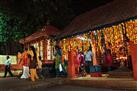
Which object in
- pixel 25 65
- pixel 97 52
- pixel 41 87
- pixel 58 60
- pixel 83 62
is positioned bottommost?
pixel 41 87

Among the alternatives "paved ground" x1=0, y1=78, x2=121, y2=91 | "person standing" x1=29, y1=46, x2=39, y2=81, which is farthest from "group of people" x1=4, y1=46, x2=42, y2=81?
"paved ground" x1=0, y1=78, x2=121, y2=91

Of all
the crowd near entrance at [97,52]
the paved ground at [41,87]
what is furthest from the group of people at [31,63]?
the crowd near entrance at [97,52]

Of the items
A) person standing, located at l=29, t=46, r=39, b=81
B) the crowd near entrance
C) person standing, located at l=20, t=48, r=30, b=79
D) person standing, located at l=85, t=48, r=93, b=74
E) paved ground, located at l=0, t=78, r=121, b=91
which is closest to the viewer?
paved ground, located at l=0, t=78, r=121, b=91

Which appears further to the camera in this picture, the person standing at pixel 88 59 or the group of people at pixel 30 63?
the person standing at pixel 88 59

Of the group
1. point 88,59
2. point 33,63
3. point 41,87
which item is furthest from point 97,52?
point 41,87

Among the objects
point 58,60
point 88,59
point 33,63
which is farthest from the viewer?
point 88,59

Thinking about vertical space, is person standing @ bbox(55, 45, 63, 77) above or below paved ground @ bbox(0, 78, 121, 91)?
above

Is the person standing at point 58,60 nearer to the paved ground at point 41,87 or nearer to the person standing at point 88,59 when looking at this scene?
the person standing at point 88,59

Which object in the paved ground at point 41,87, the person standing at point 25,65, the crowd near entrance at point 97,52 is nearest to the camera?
the paved ground at point 41,87

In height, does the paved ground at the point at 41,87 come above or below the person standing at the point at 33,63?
below

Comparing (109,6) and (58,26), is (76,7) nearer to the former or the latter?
(58,26)

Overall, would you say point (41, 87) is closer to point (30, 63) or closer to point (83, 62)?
point (30, 63)

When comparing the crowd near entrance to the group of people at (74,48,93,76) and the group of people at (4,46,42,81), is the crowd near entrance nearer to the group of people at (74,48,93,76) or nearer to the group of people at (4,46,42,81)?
the group of people at (74,48,93,76)

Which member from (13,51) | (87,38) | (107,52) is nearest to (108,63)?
(107,52)
